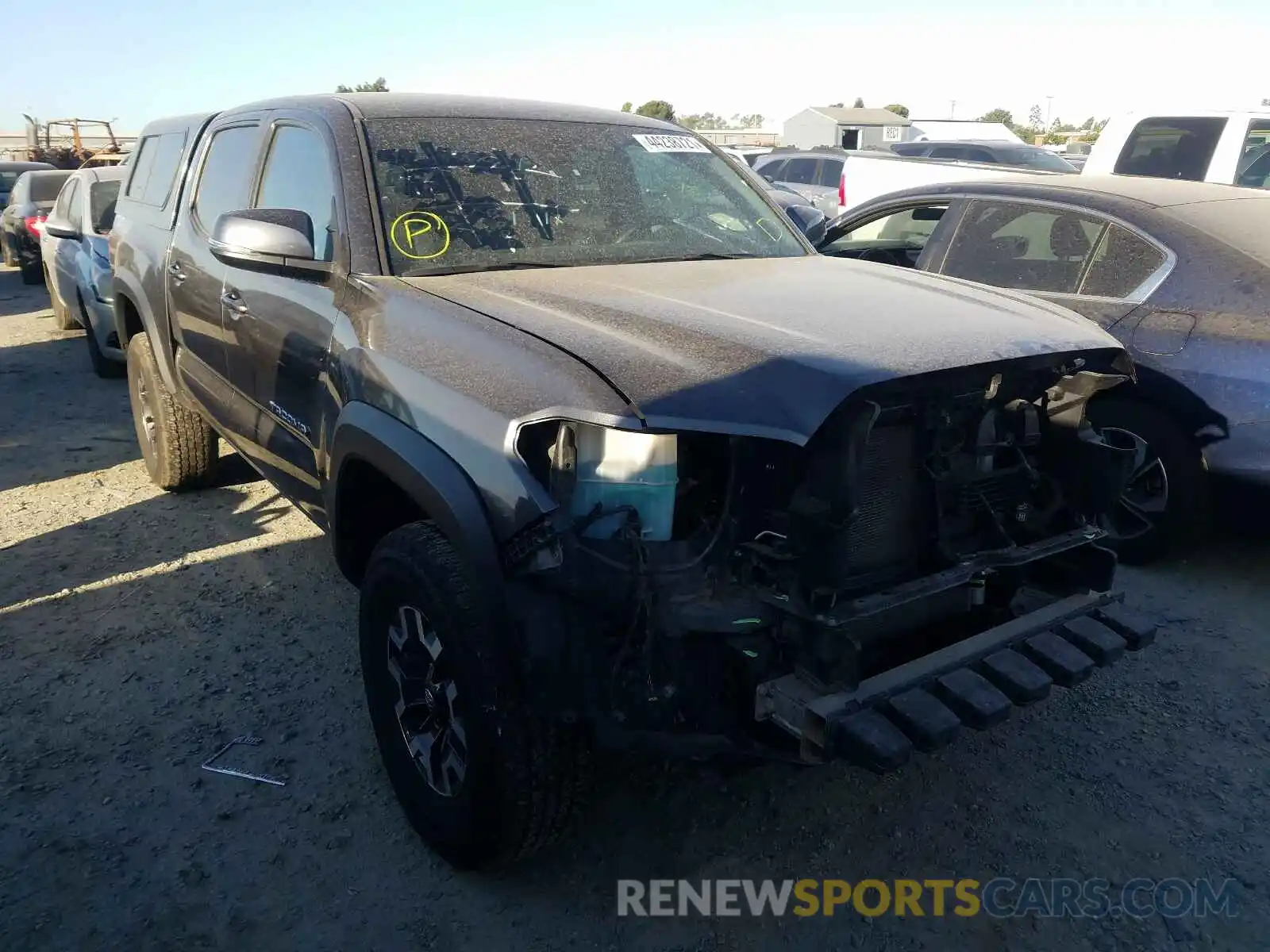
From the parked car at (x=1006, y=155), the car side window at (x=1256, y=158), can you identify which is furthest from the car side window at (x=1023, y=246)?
the parked car at (x=1006, y=155)

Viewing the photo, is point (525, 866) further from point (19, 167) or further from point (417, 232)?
point (19, 167)

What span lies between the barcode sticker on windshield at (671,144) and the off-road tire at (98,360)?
604 centimetres

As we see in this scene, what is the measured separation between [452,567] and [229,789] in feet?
4.08

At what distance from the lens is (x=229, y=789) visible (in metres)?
3.05

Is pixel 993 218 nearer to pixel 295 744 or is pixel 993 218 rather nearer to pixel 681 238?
pixel 681 238

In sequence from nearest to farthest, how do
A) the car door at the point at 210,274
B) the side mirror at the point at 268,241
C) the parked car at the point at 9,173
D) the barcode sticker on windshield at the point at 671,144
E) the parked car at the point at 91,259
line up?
1. the side mirror at the point at 268,241
2. the barcode sticker on windshield at the point at 671,144
3. the car door at the point at 210,274
4. the parked car at the point at 91,259
5. the parked car at the point at 9,173

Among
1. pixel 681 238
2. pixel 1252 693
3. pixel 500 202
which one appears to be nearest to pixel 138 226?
pixel 500 202

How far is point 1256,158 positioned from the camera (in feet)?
27.6

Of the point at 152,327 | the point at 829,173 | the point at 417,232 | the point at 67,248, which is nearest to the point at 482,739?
the point at 417,232

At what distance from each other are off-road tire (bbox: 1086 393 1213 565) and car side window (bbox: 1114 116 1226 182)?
Answer: 202 inches

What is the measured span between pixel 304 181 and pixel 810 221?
210 cm

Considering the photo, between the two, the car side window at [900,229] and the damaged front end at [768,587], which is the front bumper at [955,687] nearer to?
the damaged front end at [768,587]

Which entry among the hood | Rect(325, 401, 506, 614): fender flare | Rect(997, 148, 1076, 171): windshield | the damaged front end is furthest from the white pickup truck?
Rect(325, 401, 506, 614): fender flare

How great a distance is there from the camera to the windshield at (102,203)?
8.23m
